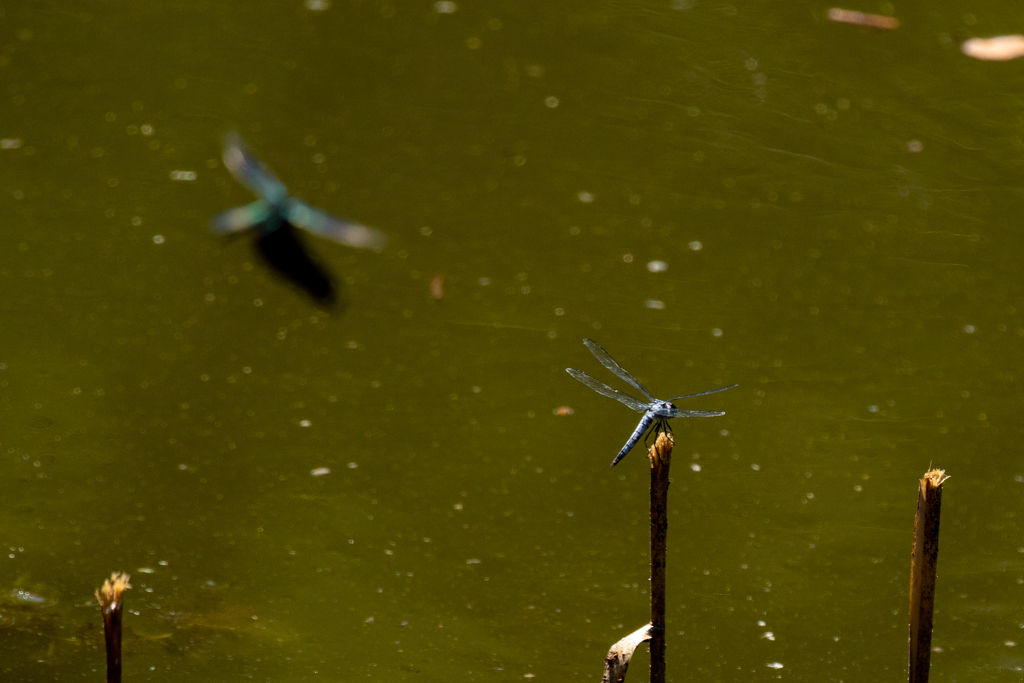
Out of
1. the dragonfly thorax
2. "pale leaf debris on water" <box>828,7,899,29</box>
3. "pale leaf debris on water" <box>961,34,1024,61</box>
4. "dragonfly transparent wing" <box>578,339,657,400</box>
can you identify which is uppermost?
the dragonfly thorax

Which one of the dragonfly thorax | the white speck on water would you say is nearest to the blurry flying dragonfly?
the white speck on water

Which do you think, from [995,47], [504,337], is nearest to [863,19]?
[995,47]

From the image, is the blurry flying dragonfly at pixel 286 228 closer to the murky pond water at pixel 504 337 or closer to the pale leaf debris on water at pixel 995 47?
the murky pond water at pixel 504 337

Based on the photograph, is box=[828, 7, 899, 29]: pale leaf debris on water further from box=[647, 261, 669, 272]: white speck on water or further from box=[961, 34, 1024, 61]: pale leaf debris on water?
box=[647, 261, 669, 272]: white speck on water

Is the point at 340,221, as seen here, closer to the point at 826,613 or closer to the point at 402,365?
the point at 402,365

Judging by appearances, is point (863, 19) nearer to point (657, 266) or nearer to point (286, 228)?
point (657, 266)

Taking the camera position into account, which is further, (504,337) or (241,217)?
(241,217)

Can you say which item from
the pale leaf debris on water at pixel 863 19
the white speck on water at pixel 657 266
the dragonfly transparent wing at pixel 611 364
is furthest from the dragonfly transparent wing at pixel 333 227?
the pale leaf debris on water at pixel 863 19
